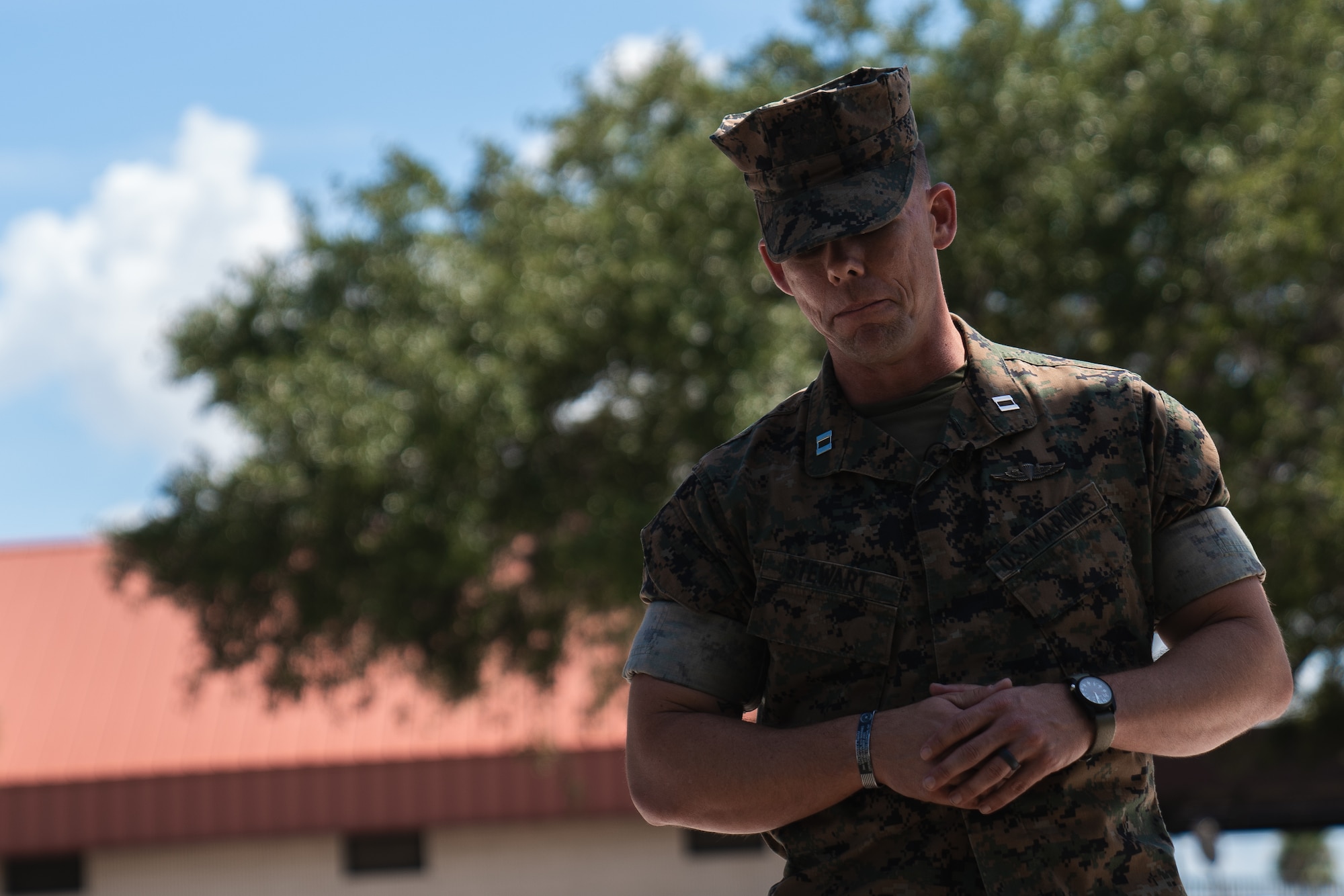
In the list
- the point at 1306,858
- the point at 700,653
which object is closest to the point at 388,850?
the point at 700,653

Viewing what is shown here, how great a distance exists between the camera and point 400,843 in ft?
62.7

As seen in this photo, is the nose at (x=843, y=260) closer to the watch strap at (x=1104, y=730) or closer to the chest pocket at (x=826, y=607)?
the chest pocket at (x=826, y=607)

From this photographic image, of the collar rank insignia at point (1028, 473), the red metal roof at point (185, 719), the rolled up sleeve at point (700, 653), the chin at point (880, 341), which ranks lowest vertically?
the red metal roof at point (185, 719)

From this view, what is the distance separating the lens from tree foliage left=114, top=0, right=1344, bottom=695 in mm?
11078

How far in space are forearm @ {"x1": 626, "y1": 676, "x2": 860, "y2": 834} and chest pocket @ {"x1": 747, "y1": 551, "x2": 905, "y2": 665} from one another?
142mm

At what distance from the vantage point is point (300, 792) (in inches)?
701

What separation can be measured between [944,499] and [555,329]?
9.56 m

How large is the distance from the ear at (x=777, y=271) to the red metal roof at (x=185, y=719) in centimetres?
1400

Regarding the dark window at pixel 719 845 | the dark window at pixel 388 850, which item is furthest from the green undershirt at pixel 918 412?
the dark window at pixel 388 850

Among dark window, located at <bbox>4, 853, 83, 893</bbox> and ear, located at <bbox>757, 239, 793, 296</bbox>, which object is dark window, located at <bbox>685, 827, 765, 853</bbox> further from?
ear, located at <bbox>757, 239, 793, 296</bbox>

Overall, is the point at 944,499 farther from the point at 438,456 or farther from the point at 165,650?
the point at 165,650

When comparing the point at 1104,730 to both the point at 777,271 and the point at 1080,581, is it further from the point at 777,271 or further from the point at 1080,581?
the point at 777,271

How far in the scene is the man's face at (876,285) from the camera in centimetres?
214

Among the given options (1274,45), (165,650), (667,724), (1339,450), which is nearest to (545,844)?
(165,650)
